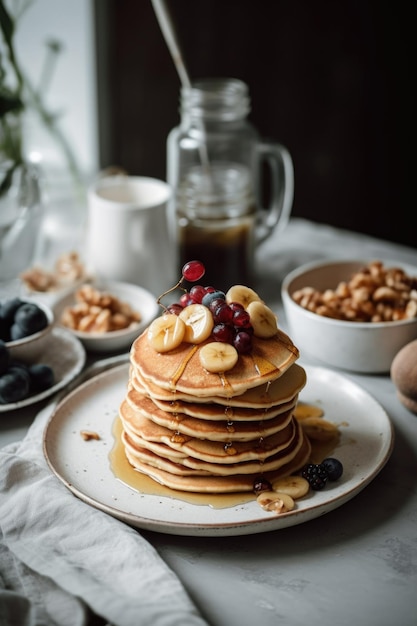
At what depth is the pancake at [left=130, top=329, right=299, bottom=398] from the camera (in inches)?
37.9

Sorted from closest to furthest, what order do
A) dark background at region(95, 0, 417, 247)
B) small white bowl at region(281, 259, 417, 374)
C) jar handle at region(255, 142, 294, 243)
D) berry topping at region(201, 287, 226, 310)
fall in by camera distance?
berry topping at region(201, 287, 226, 310), small white bowl at region(281, 259, 417, 374), jar handle at region(255, 142, 294, 243), dark background at region(95, 0, 417, 247)

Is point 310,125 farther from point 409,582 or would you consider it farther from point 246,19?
point 409,582

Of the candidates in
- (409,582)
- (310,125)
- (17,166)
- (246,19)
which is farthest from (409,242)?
(409,582)

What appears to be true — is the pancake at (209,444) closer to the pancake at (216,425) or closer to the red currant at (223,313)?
the pancake at (216,425)

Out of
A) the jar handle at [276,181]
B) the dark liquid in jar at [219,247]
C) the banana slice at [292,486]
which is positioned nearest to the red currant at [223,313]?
the banana slice at [292,486]

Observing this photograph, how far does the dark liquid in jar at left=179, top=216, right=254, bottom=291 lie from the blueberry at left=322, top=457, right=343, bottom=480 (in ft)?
2.16

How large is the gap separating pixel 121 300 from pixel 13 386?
40 cm

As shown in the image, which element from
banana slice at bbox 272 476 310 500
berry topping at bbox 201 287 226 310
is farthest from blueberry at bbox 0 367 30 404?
banana slice at bbox 272 476 310 500

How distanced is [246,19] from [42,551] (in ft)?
6.63

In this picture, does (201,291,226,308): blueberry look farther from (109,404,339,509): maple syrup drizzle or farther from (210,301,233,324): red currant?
(109,404,339,509): maple syrup drizzle

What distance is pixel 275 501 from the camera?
3.20ft

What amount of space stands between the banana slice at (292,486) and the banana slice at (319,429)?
13 centimetres

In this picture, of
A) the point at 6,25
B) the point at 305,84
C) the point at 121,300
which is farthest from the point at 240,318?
the point at 305,84

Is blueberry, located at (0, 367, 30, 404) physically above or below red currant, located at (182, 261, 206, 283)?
below
